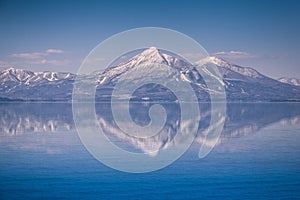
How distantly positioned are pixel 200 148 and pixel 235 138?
27.2 feet

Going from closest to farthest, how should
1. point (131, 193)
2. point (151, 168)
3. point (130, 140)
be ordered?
point (131, 193) < point (151, 168) < point (130, 140)

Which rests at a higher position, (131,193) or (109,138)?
(109,138)

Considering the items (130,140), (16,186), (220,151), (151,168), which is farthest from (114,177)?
(130,140)

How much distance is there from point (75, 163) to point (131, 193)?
843 cm

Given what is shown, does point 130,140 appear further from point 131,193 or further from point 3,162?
point 131,193

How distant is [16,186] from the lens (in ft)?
71.1

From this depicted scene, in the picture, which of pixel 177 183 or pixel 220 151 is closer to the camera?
pixel 177 183

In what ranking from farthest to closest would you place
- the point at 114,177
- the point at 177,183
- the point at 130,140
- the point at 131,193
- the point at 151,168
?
1. the point at 130,140
2. the point at 151,168
3. the point at 114,177
4. the point at 177,183
5. the point at 131,193

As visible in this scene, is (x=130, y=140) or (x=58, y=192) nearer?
(x=58, y=192)

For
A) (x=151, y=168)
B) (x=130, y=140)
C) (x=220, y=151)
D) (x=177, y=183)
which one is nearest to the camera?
(x=177, y=183)

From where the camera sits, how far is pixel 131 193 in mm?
20531

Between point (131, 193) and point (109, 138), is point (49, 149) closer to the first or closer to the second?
point (109, 138)

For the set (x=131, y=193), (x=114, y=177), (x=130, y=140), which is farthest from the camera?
(x=130, y=140)

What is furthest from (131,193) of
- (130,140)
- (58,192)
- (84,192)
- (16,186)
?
(130,140)
